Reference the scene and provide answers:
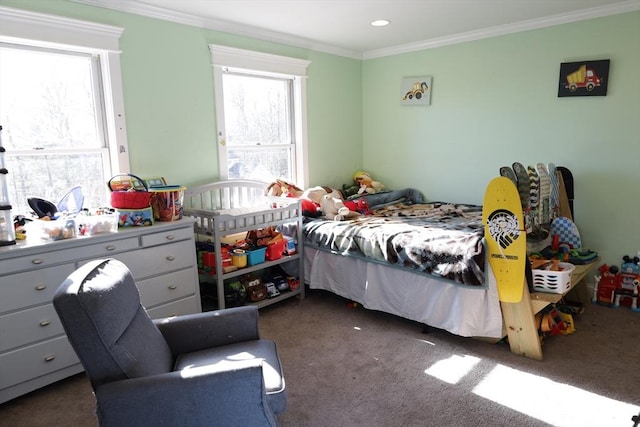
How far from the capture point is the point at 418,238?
284 centimetres

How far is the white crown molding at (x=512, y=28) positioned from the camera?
3.09m

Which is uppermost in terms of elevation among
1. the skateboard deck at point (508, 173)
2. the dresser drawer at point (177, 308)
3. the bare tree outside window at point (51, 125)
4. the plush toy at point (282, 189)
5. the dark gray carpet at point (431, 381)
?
the bare tree outside window at point (51, 125)

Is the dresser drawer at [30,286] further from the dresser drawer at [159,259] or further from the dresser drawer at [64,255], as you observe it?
the dresser drawer at [159,259]

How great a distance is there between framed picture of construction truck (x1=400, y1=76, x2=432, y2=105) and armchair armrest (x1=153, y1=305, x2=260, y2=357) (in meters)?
3.13

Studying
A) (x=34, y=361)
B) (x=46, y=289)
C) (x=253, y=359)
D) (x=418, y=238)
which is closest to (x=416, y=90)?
(x=418, y=238)

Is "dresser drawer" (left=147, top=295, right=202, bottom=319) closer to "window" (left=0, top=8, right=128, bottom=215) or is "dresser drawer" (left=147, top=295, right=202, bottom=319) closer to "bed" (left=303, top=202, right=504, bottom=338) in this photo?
"window" (left=0, top=8, right=128, bottom=215)

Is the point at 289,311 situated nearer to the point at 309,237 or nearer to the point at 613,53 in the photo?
the point at 309,237

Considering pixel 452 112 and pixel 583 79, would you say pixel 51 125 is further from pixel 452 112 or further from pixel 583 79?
pixel 583 79

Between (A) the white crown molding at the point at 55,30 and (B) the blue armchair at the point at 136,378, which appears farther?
(A) the white crown molding at the point at 55,30

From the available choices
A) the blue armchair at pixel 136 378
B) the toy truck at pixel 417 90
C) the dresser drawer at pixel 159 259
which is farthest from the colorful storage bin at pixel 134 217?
the toy truck at pixel 417 90

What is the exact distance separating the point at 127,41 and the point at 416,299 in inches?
105

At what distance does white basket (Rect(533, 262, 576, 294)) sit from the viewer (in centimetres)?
247

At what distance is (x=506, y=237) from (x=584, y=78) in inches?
71.0

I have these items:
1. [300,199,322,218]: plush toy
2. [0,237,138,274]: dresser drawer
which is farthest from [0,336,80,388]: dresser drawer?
[300,199,322,218]: plush toy
